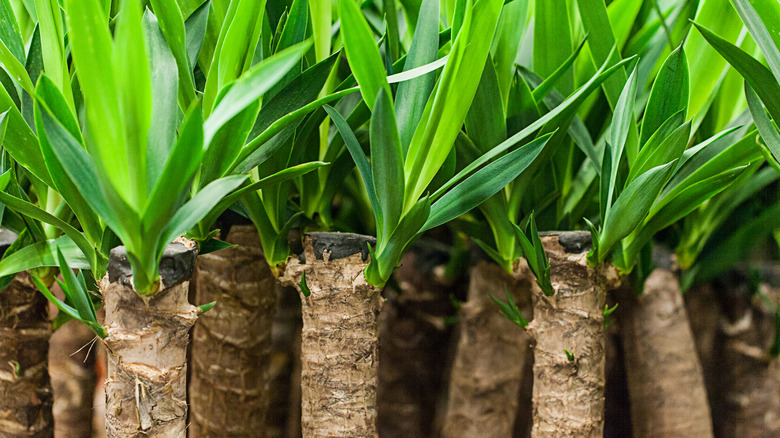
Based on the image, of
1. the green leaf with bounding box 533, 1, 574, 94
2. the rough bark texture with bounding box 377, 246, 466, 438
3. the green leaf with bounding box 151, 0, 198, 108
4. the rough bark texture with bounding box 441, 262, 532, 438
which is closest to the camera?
the green leaf with bounding box 151, 0, 198, 108

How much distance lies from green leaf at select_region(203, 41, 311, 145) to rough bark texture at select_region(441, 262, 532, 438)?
48 centimetres

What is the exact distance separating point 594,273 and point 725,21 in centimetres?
30

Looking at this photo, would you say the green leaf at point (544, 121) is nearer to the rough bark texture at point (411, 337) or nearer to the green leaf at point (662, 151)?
the green leaf at point (662, 151)

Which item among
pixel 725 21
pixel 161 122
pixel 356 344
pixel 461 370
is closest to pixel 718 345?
pixel 461 370

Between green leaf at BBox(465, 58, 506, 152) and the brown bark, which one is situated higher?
green leaf at BBox(465, 58, 506, 152)

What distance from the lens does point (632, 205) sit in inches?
20.4

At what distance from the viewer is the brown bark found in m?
0.60

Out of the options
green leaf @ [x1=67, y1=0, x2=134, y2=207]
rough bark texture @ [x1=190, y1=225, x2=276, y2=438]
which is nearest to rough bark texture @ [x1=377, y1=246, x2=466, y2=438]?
rough bark texture @ [x1=190, y1=225, x2=276, y2=438]

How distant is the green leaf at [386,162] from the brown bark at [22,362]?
413 millimetres

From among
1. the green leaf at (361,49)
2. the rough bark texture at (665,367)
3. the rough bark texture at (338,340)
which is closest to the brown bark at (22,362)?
the rough bark texture at (338,340)

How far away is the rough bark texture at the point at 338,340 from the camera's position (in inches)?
21.5

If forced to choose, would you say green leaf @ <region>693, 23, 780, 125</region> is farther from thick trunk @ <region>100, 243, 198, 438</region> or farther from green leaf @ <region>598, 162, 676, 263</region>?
thick trunk @ <region>100, 243, 198, 438</region>

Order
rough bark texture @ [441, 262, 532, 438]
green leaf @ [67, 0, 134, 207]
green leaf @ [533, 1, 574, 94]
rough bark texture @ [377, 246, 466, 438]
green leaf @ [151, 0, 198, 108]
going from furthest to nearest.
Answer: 1. rough bark texture @ [377, 246, 466, 438]
2. rough bark texture @ [441, 262, 532, 438]
3. green leaf @ [533, 1, 574, 94]
4. green leaf @ [151, 0, 198, 108]
5. green leaf @ [67, 0, 134, 207]

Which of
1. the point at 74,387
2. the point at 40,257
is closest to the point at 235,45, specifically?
the point at 40,257
